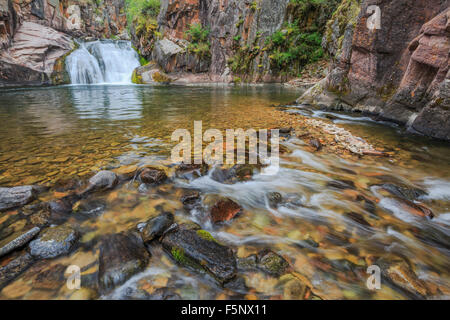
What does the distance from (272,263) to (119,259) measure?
125 cm

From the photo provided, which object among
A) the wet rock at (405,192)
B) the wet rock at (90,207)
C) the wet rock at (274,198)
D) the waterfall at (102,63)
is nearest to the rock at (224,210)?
the wet rock at (274,198)

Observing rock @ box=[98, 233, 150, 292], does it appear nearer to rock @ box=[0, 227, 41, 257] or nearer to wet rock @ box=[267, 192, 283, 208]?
rock @ box=[0, 227, 41, 257]

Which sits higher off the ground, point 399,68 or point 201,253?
point 399,68

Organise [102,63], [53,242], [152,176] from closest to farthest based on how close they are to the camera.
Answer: [53,242] → [152,176] → [102,63]

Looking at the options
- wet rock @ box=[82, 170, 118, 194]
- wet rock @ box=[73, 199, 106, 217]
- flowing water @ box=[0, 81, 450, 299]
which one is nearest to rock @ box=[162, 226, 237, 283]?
flowing water @ box=[0, 81, 450, 299]

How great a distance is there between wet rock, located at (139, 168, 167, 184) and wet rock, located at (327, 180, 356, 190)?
244 centimetres

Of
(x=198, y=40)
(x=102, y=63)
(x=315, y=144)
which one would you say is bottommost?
(x=315, y=144)

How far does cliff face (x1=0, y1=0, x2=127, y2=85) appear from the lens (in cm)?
2002

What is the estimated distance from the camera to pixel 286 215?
8.14ft

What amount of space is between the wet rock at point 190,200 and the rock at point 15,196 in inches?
69.7

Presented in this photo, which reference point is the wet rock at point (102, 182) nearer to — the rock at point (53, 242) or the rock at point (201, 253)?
the rock at point (53, 242)

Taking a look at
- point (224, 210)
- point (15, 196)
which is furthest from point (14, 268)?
point (224, 210)

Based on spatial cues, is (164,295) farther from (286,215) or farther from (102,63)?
(102,63)

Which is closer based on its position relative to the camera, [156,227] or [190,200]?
[156,227]
